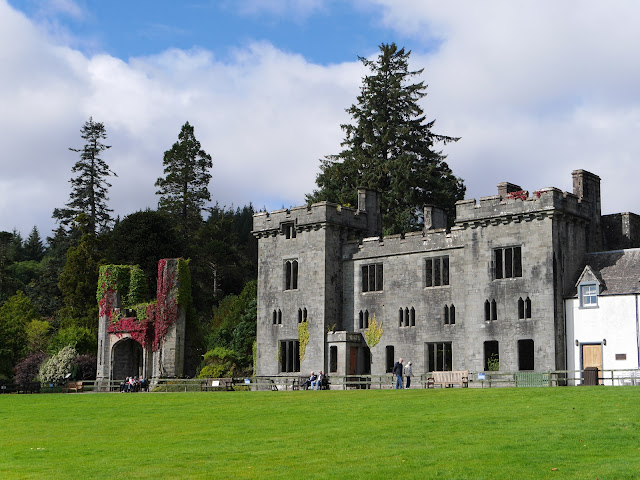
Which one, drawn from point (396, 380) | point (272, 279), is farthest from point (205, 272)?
point (396, 380)

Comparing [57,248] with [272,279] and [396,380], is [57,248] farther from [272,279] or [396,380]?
[396,380]

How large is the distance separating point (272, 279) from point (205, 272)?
2970cm

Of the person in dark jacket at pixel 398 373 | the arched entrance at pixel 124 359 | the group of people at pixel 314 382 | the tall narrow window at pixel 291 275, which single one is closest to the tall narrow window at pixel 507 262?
the person in dark jacket at pixel 398 373

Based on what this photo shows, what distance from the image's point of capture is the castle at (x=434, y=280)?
139 feet

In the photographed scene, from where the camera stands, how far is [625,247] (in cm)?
4591

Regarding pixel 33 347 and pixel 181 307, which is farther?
pixel 33 347

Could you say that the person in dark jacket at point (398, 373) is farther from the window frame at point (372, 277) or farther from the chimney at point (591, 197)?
the chimney at point (591, 197)

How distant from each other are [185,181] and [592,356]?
5260cm

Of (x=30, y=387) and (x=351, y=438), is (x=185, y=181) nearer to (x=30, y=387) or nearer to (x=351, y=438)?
(x=30, y=387)

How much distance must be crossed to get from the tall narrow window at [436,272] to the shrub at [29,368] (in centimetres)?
3300

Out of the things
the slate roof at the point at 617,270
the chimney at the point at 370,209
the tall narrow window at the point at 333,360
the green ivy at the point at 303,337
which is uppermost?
the chimney at the point at 370,209

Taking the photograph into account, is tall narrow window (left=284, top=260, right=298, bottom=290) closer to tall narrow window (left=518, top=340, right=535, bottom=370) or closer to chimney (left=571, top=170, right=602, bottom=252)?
tall narrow window (left=518, top=340, right=535, bottom=370)

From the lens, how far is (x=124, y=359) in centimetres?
5962

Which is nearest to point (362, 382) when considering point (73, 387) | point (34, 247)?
point (73, 387)
